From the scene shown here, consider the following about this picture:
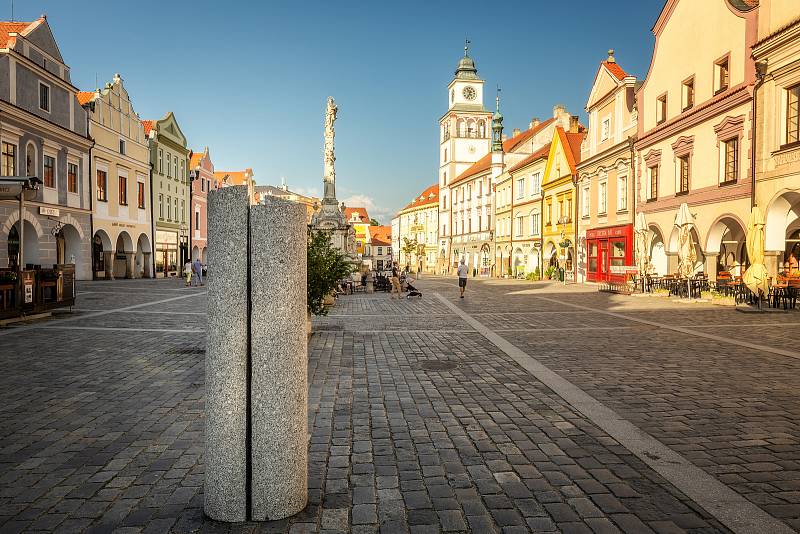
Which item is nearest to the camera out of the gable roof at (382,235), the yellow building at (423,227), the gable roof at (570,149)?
the gable roof at (570,149)

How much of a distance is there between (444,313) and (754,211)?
10.3 m

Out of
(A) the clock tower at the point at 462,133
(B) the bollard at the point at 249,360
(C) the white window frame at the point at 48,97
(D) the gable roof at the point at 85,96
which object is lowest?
(B) the bollard at the point at 249,360

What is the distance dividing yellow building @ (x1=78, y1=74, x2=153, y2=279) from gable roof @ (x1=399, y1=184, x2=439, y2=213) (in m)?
60.5

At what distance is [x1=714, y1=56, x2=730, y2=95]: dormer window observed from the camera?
71.2 feet

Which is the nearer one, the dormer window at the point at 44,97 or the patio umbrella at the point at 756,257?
the patio umbrella at the point at 756,257

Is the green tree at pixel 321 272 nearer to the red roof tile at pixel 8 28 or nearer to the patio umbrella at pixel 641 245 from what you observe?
the patio umbrella at pixel 641 245

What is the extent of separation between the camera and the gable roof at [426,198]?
321ft

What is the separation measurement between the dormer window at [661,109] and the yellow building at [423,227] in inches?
2304

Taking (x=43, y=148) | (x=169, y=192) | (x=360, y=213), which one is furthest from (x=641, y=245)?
(x=360, y=213)

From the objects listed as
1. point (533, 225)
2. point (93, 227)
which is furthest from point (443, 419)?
point (533, 225)

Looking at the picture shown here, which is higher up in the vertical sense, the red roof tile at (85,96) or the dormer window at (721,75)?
the red roof tile at (85,96)

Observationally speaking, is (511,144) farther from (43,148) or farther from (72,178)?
(43,148)

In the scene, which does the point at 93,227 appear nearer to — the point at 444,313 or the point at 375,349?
the point at 444,313

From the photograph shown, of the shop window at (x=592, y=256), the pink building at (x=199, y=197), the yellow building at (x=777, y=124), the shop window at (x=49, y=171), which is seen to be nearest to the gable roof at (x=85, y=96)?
the shop window at (x=49, y=171)
